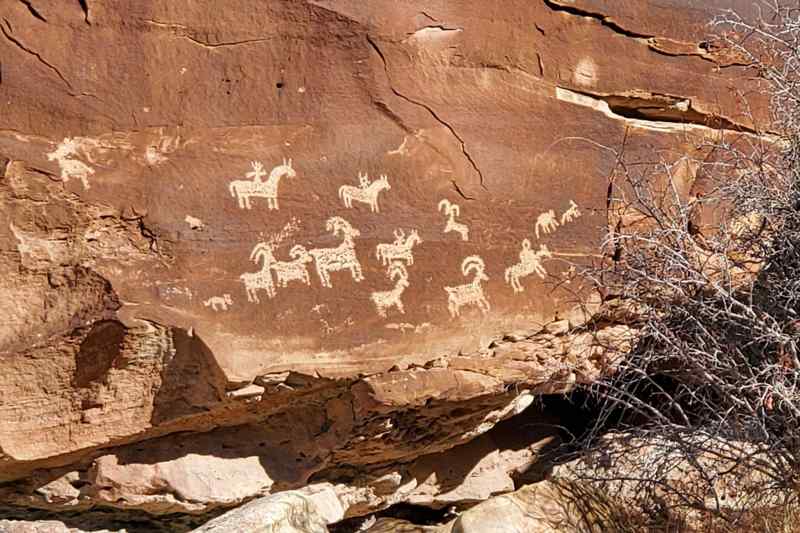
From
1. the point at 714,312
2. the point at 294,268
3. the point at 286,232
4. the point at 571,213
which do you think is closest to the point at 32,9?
the point at 286,232

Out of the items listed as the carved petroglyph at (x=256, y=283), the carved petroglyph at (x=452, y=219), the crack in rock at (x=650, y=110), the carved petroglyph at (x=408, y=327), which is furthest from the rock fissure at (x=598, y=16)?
the carved petroglyph at (x=256, y=283)

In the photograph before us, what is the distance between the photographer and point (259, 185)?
3338 millimetres

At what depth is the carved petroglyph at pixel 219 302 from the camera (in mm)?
3215

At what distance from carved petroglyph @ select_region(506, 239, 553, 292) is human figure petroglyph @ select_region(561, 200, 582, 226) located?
151 millimetres

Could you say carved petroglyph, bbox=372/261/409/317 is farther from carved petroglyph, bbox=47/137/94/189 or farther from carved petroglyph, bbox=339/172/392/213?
carved petroglyph, bbox=47/137/94/189

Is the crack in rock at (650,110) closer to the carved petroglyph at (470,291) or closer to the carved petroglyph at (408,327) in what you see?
the carved petroglyph at (470,291)

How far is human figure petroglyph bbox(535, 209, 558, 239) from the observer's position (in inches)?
146

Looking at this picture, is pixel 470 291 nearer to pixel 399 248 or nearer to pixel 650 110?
pixel 399 248

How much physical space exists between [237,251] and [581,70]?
1.63m

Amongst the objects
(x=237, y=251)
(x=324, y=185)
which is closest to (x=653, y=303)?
(x=324, y=185)

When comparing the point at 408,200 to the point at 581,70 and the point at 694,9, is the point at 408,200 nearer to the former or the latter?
the point at 581,70

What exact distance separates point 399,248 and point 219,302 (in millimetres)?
695

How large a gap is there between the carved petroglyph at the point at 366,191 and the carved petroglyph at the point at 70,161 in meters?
0.89

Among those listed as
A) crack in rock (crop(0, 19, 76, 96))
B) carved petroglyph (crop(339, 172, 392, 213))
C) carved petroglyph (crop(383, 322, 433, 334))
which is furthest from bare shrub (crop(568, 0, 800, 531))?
crack in rock (crop(0, 19, 76, 96))
